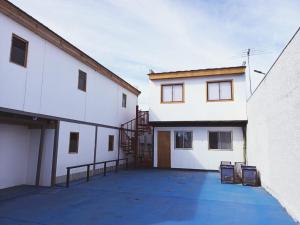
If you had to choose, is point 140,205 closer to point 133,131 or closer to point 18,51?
point 18,51

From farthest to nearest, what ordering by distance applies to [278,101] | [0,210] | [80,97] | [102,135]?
[102,135] → [80,97] → [278,101] → [0,210]

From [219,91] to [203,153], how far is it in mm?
4100

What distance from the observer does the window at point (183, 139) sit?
16.5 m

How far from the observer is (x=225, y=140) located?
1586cm

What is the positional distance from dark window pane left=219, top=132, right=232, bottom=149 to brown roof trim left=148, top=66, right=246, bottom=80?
3.83m

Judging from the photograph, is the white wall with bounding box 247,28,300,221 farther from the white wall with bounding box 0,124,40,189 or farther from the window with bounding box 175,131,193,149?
the white wall with bounding box 0,124,40,189

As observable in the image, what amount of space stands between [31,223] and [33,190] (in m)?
4.04

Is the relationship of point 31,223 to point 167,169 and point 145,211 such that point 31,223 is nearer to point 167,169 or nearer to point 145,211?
→ point 145,211

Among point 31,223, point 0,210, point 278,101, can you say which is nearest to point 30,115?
point 0,210

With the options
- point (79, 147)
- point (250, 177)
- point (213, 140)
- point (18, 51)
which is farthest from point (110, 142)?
point (250, 177)

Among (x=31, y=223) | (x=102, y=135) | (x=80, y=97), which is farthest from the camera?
(x=102, y=135)

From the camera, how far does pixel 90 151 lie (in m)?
13.4

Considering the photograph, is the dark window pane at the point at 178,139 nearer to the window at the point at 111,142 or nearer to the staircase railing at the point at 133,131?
the staircase railing at the point at 133,131

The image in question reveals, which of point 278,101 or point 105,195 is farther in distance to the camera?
point 105,195
